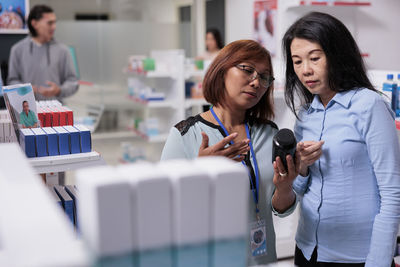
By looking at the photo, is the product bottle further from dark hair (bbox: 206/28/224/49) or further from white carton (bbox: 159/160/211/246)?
dark hair (bbox: 206/28/224/49)

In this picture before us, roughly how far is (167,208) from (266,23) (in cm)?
692

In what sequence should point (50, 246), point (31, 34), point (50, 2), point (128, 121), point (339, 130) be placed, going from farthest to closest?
point (128, 121), point (50, 2), point (31, 34), point (339, 130), point (50, 246)

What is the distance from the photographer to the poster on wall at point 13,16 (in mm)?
4824

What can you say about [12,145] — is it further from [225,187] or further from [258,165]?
[258,165]

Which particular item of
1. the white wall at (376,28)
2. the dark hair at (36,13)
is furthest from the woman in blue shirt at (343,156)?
the white wall at (376,28)

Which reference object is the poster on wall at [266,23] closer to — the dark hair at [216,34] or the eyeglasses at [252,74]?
the dark hair at [216,34]

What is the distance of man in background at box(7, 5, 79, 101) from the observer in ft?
14.8

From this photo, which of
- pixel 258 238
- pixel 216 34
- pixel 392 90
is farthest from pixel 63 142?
pixel 216 34

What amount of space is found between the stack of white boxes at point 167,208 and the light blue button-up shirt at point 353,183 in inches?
37.2

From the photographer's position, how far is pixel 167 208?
75 centimetres

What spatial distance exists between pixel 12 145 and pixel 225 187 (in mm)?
520

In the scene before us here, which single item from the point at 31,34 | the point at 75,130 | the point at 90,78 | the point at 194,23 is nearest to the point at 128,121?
the point at 90,78

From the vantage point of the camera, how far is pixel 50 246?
2.09 feet

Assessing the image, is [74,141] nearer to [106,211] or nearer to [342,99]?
[342,99]
